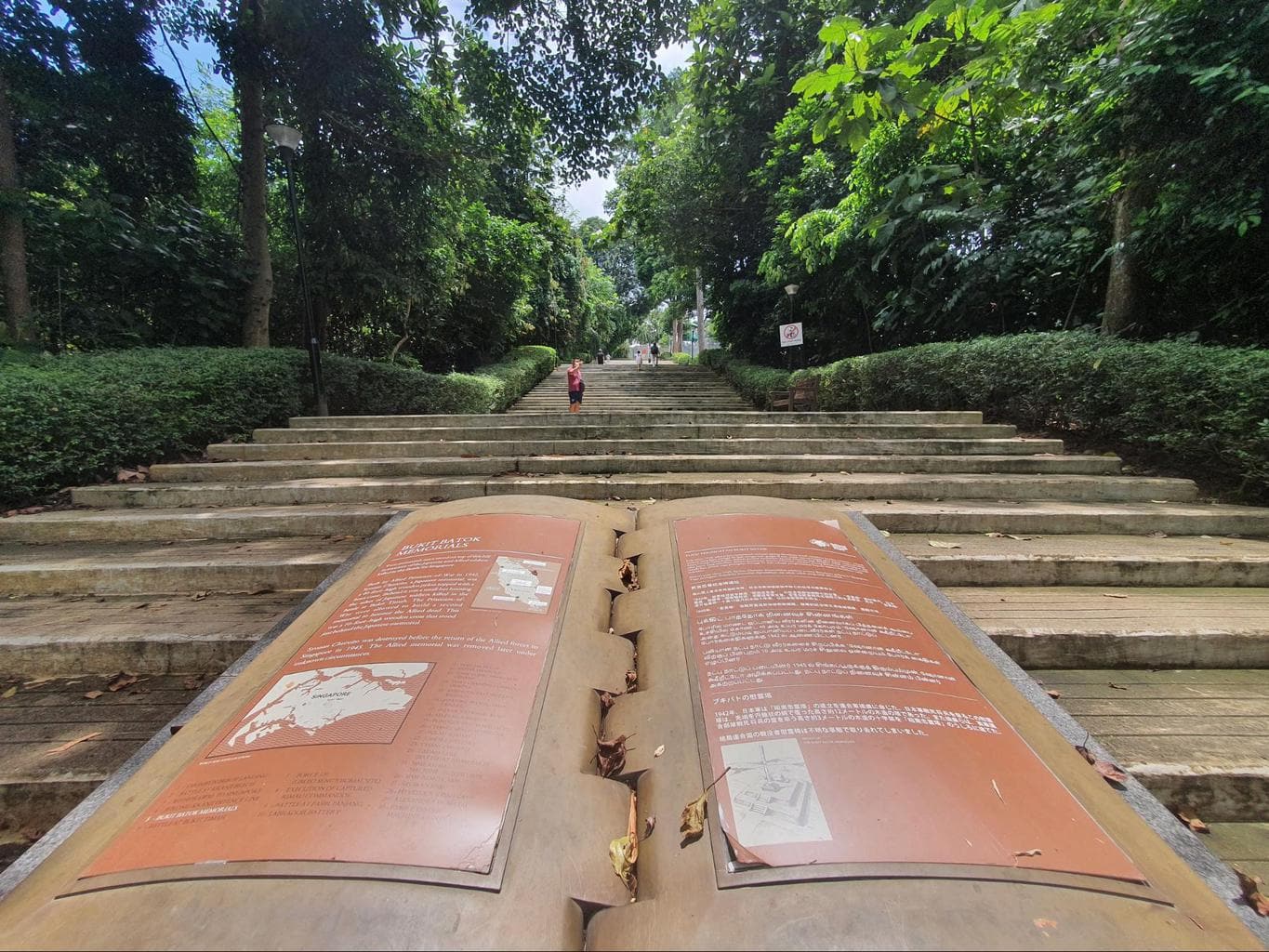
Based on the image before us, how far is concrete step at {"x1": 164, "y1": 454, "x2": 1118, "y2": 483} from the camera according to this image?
4738 mm

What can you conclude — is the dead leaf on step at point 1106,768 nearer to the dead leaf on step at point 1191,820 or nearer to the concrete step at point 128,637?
the dead leaf on step at point 1191,820

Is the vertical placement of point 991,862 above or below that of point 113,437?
below

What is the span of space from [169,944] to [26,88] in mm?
11056

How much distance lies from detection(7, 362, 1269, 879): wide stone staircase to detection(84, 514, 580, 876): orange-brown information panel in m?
1.08

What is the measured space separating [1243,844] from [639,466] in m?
3.76

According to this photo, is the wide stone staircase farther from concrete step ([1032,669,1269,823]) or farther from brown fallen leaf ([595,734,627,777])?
brown fallen leaf ([595,734,627,777])

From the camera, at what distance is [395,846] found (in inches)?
37.2

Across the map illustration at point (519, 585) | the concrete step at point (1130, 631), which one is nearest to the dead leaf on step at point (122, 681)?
the map illustration at point (519, 585)

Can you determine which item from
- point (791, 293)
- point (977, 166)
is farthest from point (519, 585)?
point (791, 293)

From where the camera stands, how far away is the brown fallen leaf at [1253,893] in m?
1.11

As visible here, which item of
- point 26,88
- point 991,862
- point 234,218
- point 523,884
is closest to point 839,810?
point 991,862

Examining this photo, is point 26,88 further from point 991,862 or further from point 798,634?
point 991,862

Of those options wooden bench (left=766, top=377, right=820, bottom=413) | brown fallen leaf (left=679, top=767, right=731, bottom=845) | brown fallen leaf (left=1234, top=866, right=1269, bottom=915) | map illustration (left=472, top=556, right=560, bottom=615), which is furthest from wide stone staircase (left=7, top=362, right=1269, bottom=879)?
wooden bench (left=766, top=377, right=820, bottom=413)

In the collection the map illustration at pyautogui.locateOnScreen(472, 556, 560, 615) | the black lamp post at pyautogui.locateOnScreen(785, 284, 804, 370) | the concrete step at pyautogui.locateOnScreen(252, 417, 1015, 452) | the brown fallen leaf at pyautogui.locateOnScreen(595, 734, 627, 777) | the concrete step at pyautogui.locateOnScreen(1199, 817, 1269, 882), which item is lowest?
the concrete step at pyautogui.locateOnScreen(1199, 817, 1269, 882)
